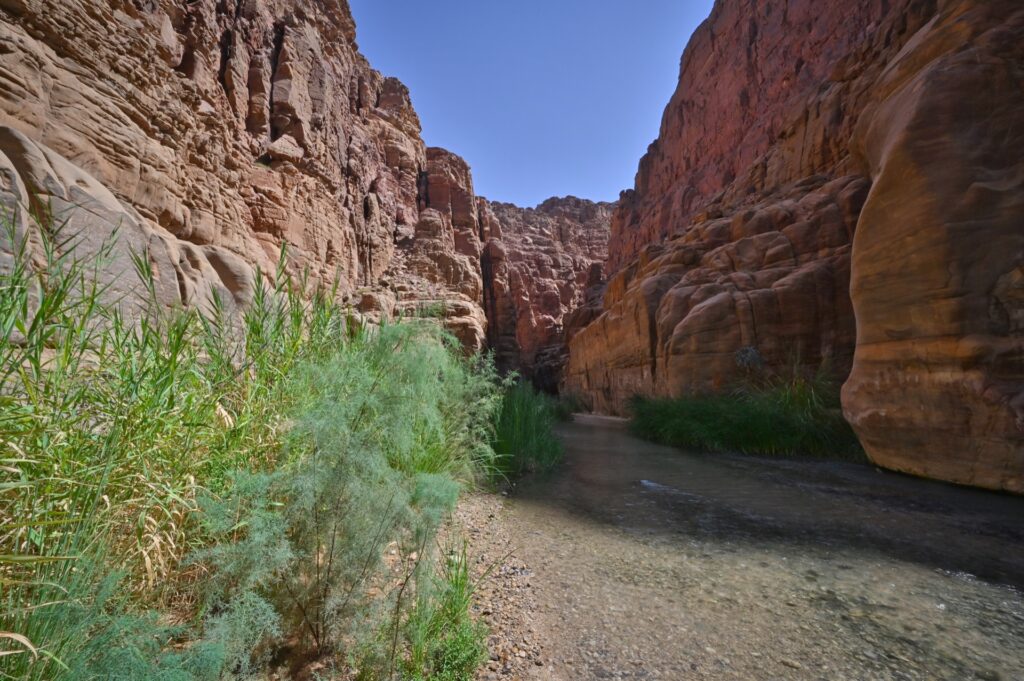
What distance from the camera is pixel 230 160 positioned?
39.2 ft

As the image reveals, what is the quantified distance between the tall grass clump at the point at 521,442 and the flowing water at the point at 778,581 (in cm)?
88

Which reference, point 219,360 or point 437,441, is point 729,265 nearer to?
point 437,441

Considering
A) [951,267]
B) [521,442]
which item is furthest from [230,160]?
[951,267]

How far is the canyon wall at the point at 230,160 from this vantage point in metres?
4.33

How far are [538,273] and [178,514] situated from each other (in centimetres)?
3850

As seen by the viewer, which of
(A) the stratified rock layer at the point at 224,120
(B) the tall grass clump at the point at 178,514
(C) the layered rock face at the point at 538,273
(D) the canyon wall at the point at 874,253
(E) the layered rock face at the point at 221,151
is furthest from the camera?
(C) the layered rock face at the point at 538,273

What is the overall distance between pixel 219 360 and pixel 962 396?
7.14 meters

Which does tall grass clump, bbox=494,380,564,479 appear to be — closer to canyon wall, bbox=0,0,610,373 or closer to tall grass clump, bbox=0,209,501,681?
canyon wall, bbox=0,0,610,373

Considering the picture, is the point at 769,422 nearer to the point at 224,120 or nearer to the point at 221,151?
the point at 221,151

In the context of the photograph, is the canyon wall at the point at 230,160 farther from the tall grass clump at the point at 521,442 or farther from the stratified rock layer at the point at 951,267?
the stratified rock layer at the point at 951,267

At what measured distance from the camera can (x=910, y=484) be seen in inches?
173

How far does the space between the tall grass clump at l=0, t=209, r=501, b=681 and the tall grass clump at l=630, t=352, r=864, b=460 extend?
21.7ft

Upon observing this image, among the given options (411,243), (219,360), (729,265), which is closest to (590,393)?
(729,265)

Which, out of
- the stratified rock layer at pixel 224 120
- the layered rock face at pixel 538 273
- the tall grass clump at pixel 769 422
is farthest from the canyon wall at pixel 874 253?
the layered rock face at pixel 538 273
